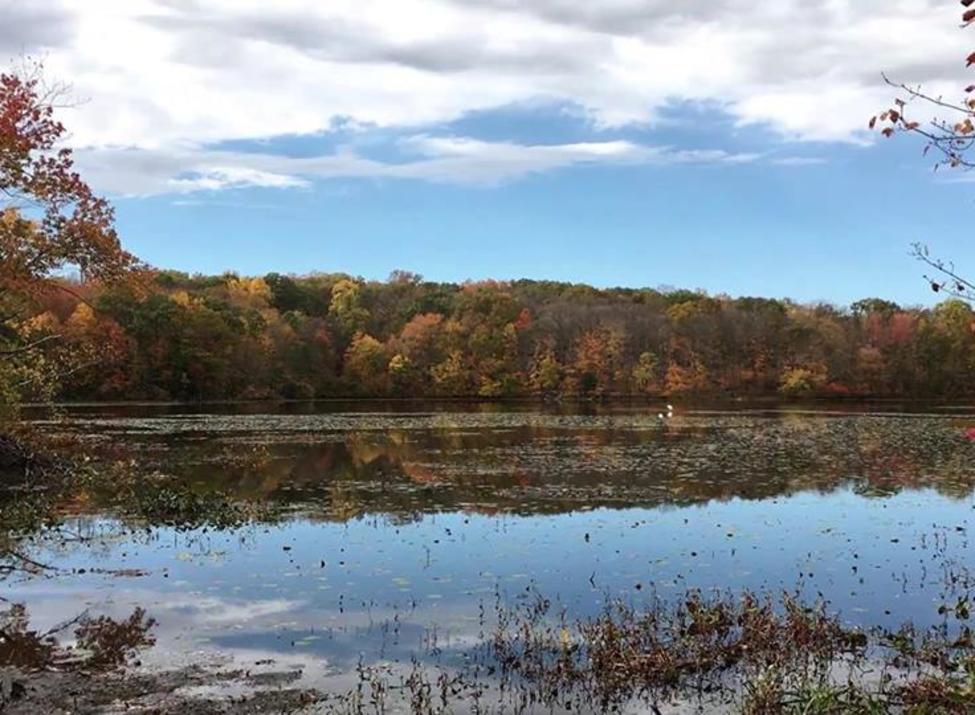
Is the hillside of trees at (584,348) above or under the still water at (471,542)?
above

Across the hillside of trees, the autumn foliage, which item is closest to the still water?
the autumn foliage

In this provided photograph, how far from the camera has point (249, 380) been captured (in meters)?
82.2

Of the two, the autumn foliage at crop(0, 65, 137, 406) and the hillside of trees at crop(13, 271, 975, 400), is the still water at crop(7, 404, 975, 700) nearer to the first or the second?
the autumn foliage at crop(0, 65, 137, 406)

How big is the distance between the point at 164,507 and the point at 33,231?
→ 7.08m

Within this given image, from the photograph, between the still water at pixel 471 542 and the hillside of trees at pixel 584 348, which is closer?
the still water at pixel 471 542

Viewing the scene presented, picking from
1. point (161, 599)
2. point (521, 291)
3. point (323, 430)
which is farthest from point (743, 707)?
point (521, 291)

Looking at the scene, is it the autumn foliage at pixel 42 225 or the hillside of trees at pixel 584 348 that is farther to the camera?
the hillside of trees at pixel 584 348

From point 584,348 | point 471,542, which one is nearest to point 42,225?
point 471,542

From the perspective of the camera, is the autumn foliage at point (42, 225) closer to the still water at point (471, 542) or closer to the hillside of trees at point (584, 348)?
the still water at point (471, 542)

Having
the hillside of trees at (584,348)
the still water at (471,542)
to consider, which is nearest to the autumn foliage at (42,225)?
the still water at (471,542)

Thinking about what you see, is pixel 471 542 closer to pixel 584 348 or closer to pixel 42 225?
pixel 42 225

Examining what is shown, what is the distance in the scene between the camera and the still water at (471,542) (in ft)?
38.1

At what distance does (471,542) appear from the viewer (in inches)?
660

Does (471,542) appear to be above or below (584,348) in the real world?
below
